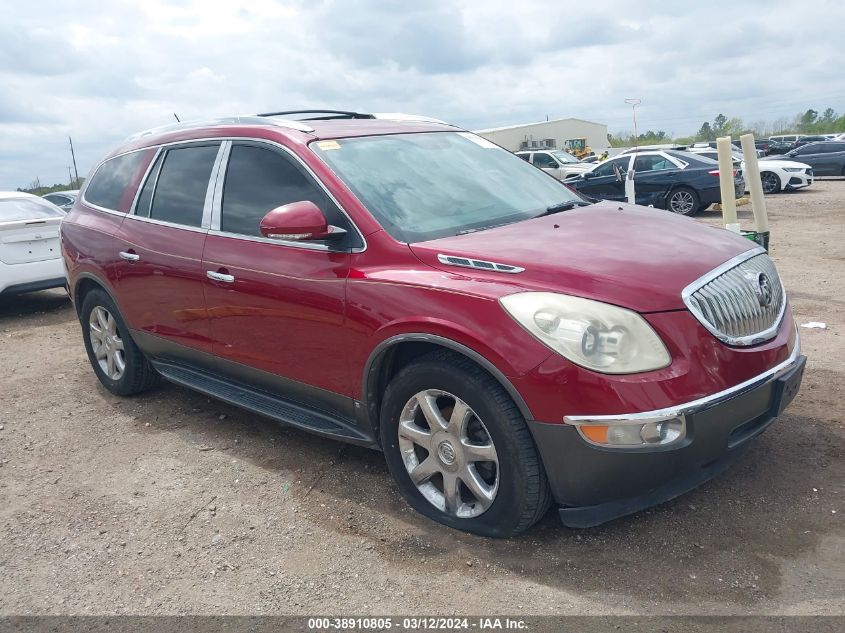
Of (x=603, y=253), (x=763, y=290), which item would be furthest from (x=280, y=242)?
(x=763, y=290)

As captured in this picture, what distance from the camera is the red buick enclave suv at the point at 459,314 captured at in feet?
9.43

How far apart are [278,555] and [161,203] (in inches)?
99.3

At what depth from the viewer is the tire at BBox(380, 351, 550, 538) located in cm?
302

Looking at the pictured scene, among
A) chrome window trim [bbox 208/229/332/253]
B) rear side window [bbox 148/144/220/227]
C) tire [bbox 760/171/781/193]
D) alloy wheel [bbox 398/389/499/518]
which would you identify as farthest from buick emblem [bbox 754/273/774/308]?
tire [bbox 760/171/781/193]

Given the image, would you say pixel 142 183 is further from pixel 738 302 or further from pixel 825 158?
pixel 825 158

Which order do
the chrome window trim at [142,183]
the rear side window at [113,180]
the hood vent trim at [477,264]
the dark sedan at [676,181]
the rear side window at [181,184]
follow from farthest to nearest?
the dark sedan at [676,181] < the rear side window at [113,180] < the chrome window trim at [142,183] < the rear side window at [181,184] < the hood vent trim at [477,264]

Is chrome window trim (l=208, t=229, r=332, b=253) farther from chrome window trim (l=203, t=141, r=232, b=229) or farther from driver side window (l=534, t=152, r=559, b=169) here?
driver side window (l=534, t=152, r=559, b=169)

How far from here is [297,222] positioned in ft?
11.3

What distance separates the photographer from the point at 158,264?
471cm

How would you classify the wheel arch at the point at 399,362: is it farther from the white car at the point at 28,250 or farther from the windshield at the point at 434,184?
the white car at the point at 28,250

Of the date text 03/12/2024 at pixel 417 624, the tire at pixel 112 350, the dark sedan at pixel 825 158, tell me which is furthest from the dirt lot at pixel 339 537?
the dark sedan at pixel 825 158

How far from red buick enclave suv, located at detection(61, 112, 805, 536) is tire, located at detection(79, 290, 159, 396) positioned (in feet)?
1.99

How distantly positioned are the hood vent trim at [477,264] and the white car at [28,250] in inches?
273

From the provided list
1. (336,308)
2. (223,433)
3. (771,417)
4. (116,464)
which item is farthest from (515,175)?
(116,464)
